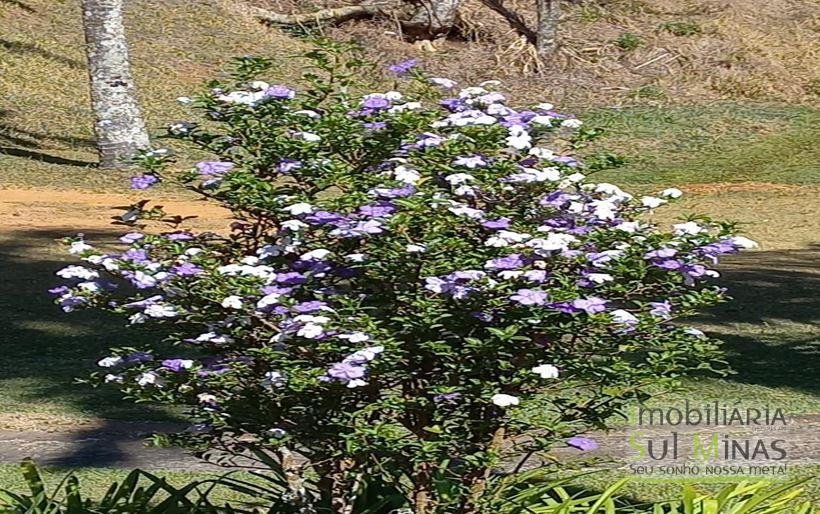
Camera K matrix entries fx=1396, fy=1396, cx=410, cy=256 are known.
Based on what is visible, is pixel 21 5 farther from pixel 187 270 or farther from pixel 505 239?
pixel 505 239

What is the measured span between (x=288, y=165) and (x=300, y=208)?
0.73 ft

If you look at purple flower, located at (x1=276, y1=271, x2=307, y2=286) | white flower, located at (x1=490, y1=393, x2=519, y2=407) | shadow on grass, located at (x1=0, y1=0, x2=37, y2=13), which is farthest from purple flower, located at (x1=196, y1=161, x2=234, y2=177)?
shadow on grass, located at (x1=0, y1=0, x2=37, y2=13)

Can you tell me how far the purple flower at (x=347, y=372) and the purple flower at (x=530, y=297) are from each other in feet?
1.43

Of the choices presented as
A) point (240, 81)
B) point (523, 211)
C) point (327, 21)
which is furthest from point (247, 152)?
point (327, 21)

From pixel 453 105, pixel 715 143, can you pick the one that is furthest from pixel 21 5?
pixel 453 105

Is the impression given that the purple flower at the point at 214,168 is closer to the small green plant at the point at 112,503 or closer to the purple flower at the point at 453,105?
the purple flower at the point at 453,105

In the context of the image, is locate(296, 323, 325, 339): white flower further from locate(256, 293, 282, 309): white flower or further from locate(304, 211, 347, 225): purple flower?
locate(304, 211, 347, 225): purple flower

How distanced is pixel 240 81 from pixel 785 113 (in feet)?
62.6

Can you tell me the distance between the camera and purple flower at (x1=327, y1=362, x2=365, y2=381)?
3.54 metres

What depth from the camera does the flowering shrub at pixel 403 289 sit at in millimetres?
3666

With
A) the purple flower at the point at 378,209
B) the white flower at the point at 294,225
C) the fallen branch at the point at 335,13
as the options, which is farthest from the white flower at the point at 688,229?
the fallen branch at the point at 335,13

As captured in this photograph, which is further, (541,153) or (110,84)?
(110,84)

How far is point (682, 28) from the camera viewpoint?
25.2m
